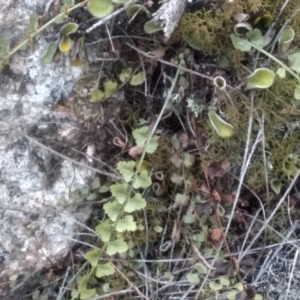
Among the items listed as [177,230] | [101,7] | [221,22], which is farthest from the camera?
[177,230]

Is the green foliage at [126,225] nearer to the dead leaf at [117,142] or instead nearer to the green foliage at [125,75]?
the dead leaf at [117,142]

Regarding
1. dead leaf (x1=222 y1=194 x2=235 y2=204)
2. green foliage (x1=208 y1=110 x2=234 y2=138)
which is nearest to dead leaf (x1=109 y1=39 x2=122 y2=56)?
green foliage (x1=208 y1=110 x2=234 y2=138)

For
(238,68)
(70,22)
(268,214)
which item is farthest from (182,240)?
(70,22)

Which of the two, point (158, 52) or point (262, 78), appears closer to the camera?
point (262, 78)

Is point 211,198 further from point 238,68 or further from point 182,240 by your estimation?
point 238,68

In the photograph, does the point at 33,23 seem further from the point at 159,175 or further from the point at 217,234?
the point at 217,234

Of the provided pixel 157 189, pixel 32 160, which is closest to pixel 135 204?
pixel 157 189

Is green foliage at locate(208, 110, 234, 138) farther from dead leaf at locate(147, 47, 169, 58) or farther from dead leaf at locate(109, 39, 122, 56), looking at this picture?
dead leaf at locate(109, 39, 122, 56)
